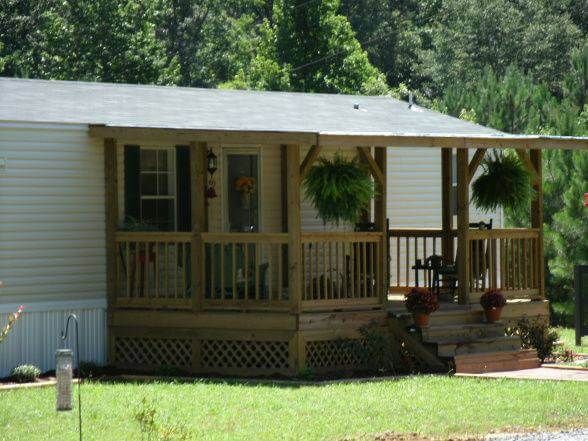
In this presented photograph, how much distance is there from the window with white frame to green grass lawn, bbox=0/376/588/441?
10.9 ft

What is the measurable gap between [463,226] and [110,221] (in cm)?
463

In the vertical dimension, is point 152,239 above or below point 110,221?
below

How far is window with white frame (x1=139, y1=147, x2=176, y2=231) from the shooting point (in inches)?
683

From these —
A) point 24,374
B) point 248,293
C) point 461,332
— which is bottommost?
point 24,374

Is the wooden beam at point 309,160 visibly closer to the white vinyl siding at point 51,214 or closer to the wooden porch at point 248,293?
the wooden porch at point 248,293

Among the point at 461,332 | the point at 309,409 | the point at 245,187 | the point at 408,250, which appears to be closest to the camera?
the point at 309,409

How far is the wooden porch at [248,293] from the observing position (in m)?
15.5

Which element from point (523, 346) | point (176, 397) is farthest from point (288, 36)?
point (176, 397)

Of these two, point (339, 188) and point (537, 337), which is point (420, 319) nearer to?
point (339, 188)

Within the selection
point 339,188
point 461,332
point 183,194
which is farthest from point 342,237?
point 183,194

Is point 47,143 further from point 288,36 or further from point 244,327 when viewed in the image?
point 288,36

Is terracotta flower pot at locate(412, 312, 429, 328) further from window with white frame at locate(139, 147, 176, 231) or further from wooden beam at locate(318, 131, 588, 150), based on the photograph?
window with white frame at locate(139, 147, 176, 231)

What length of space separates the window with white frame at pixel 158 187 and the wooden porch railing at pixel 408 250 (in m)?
3.60

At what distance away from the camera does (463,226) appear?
16812 millimetres
